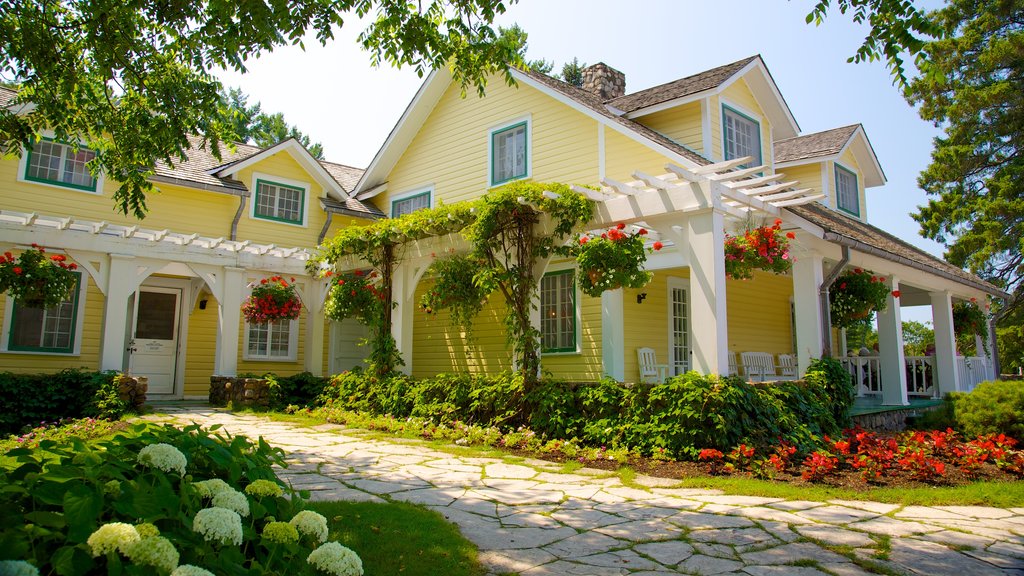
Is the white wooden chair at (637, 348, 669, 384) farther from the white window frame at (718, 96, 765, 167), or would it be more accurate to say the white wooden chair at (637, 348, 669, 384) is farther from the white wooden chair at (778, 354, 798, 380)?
the white window frame at (718, 96, 765, 167)

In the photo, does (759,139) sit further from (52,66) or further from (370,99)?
(52,66)

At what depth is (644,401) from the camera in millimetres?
6898

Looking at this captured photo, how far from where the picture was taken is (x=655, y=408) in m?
6.79

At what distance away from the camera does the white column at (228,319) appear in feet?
37.1

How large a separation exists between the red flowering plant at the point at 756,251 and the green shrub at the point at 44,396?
8.48 meters

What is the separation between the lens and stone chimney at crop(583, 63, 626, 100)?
14.3 metres

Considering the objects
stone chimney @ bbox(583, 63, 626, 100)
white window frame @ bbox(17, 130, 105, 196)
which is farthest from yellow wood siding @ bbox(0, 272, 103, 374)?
stone chimney @ bbox(583, 63, 626, 100)

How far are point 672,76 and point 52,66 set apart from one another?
1047 cm

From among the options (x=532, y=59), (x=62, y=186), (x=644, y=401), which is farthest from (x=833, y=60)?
(x=532, y=59)

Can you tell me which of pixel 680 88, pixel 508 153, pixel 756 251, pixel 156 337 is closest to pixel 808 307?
pixel 756 251

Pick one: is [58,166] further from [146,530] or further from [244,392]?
[146,530]

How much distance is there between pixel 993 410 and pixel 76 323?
1412 cm

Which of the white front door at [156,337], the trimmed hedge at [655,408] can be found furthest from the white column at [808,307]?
the white front door at [156,337]

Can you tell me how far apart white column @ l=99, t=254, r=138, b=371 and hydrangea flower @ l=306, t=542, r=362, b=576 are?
369 inches
